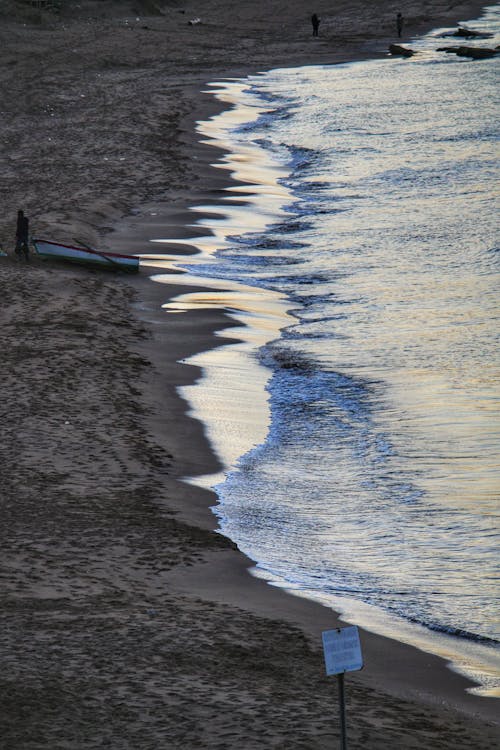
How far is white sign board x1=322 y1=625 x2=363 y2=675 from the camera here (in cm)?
701

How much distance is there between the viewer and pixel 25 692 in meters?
9.11

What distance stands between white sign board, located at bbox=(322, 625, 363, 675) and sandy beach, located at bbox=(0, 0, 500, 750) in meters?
1.79

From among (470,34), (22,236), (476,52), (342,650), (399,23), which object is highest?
(399,23)

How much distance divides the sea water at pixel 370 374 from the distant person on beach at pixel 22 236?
350 cm

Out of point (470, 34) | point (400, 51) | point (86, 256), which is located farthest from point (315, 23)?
point (86, 256)

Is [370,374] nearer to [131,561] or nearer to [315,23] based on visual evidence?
[131,561]

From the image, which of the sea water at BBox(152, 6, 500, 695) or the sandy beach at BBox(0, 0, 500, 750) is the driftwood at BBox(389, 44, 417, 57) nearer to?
the sea water at BBox(152, 6, 500, 695)

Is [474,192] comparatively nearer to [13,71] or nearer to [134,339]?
[134,339]

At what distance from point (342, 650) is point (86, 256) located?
1852cm

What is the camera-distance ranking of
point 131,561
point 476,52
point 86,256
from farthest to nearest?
point 476,52 < point 86,256 < point 131,561

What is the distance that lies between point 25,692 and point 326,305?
1536cm

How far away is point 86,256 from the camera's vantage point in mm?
24703

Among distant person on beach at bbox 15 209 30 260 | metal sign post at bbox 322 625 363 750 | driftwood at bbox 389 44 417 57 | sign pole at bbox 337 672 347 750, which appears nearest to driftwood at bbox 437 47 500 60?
driftwood at bbox 389 44 417 57

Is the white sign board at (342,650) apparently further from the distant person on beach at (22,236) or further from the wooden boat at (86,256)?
the distant person on beach at (22,236)
